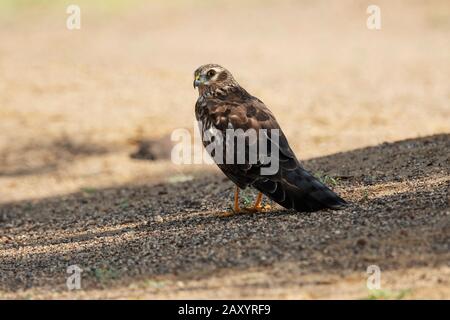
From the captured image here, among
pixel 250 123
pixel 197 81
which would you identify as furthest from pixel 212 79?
pixel 250 123

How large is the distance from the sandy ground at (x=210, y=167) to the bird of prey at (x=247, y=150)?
175 millimetres

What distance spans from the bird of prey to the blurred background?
12.2 ft

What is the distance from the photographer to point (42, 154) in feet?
47.2

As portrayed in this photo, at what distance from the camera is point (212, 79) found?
9.25 metres

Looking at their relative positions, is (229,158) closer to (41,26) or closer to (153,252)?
(153,252)

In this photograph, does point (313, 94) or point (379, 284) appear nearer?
point (379, 284)

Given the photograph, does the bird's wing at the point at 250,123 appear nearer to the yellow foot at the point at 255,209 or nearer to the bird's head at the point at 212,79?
the bird's head at the point at 212,79

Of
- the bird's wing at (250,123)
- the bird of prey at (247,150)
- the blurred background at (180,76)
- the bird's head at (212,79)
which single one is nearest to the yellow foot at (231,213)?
the bird of prey at (247,150)

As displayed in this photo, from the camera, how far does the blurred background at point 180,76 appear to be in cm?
1409

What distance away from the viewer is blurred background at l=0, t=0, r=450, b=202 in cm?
1409

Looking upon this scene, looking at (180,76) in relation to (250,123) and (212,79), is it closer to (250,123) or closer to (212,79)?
(212,79)
